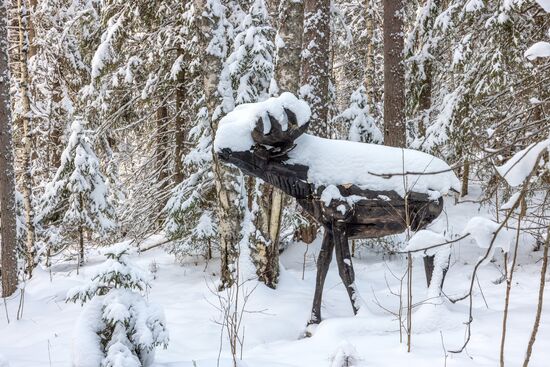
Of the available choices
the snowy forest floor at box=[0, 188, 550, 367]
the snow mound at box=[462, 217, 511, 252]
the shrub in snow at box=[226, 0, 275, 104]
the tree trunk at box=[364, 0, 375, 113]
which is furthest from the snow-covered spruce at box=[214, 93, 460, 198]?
the tree trunk at box=[364, 0, 375, 113]

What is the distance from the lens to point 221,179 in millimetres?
6160

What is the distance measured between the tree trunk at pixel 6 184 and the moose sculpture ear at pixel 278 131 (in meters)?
4.87

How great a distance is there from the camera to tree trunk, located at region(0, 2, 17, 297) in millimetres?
6805

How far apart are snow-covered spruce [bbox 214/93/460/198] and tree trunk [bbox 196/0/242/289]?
1.73 m

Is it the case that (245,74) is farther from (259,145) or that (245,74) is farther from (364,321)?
(364,321)

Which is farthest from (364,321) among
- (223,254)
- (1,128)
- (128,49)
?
(128,49)

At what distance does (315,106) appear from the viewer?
7051 mm

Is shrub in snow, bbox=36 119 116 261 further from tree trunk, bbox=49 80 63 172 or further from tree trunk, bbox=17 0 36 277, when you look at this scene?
tree trunk, bbox=49 80 63 172

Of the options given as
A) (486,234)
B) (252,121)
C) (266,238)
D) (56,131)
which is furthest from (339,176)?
(56,131)

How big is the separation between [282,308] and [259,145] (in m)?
2.26

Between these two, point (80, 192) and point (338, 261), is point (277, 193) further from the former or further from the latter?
point (80, 192)

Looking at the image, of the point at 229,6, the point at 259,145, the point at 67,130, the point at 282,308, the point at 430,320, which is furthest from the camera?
the point at 67,130

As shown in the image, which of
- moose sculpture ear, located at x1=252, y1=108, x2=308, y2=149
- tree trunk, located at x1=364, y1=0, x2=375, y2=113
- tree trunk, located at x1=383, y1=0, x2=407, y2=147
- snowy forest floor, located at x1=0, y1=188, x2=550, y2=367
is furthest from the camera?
tree trunk, located at x1=364, y1=0, x2=375, y2=113

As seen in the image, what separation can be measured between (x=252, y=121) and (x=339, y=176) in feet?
3.52
